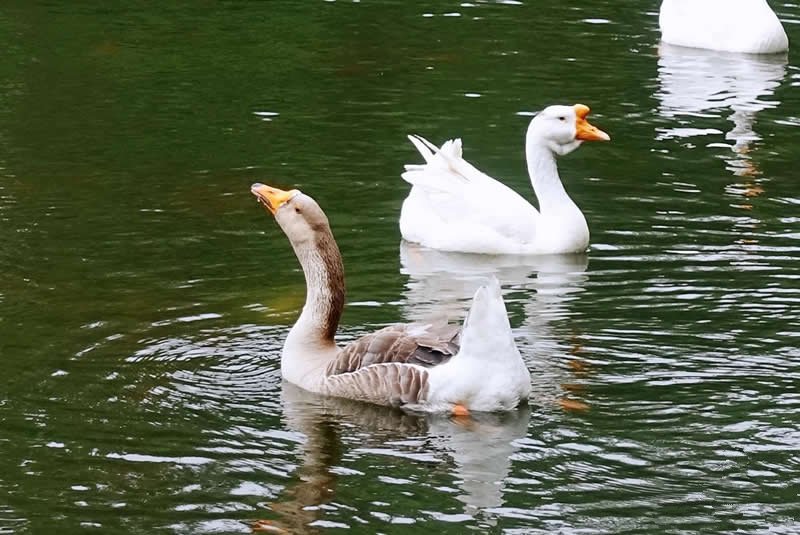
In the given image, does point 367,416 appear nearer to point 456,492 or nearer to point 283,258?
point 456,492

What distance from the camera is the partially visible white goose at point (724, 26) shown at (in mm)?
21688

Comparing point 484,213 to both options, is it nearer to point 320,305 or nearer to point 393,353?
point 320,305

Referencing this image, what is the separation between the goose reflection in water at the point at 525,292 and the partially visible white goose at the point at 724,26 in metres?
8.93

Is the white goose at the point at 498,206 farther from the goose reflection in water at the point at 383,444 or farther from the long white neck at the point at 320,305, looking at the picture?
the goose reflection in water at the point at 383,444

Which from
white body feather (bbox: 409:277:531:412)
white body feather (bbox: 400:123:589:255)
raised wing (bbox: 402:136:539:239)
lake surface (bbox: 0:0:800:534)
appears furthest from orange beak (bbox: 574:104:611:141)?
white body feather (bbox: 409:277:531:412)

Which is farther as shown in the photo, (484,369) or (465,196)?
(465,196)

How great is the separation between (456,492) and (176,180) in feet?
24.9

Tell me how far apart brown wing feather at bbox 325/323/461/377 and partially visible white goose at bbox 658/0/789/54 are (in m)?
12.6

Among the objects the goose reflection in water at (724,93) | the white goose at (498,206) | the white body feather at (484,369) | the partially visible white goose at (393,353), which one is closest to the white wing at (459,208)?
the white goose at (498,206)

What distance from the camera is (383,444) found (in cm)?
950

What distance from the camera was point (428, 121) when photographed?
1786 cm

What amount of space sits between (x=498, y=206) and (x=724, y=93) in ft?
21.5

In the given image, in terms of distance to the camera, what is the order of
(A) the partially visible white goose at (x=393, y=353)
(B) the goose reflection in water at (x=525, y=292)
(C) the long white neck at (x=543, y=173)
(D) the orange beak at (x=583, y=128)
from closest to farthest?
(A) the partially visible white goose at (x=393, y=353) < (B) the goose reflection in water at (x=525, y=292) < (D) the orange beak at (x=583, y=128) < (C) the long white neck at (x=543, y=173)

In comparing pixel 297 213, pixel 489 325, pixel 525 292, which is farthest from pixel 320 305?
pixel 525 292
